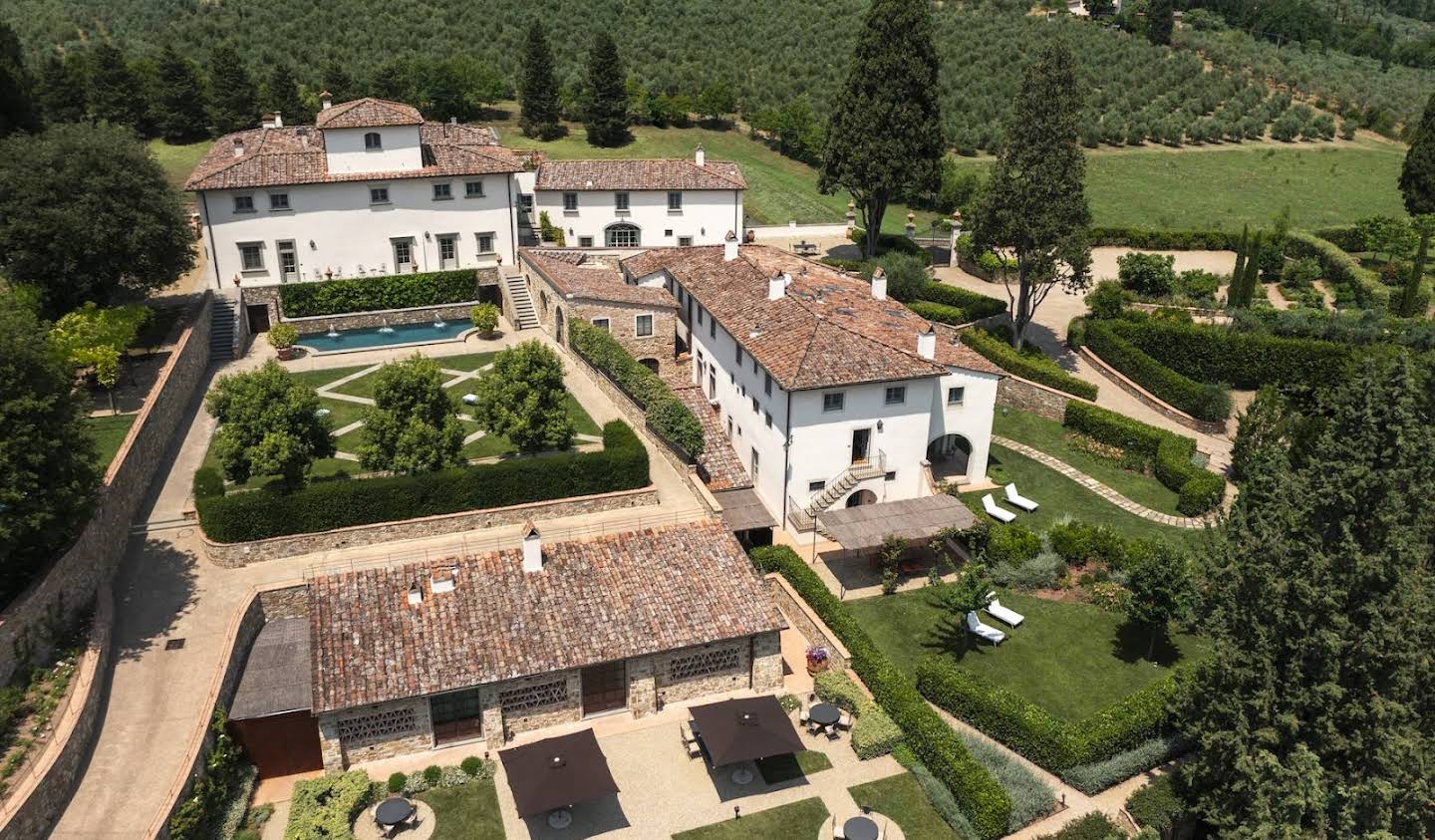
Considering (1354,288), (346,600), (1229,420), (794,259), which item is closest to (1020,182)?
(794,259)

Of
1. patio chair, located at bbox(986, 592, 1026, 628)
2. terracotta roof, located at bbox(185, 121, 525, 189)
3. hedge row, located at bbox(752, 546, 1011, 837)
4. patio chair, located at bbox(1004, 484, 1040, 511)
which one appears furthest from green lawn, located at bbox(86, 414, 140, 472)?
patio chair, located at bbox(1004, 484, 1040, 511)

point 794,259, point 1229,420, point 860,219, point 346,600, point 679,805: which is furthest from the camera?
point 860,219

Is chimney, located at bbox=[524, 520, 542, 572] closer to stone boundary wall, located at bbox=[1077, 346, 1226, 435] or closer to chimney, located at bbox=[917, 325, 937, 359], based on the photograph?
chimney, located at bbox=[917, 325, 937, 359]

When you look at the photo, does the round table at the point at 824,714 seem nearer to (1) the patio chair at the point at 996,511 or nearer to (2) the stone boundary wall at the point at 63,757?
(1) the patio chair at the point at 996,511

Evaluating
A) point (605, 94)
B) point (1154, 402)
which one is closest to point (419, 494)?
point (1154, 402)

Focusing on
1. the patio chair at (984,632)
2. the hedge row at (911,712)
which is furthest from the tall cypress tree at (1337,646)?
the patio chair at (984,632)

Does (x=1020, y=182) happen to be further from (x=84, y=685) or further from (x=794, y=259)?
(x=84, y=685)

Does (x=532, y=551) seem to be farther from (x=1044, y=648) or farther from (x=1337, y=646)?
(x=1337, y=646)

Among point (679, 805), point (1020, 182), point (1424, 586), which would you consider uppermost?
point (1020, 182)
